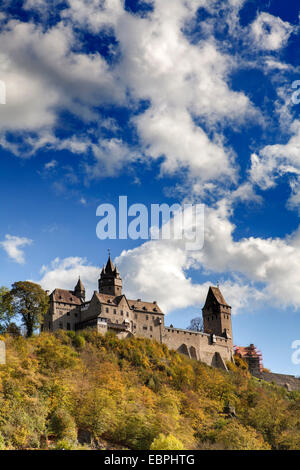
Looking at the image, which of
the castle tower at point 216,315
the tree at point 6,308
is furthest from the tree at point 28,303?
the castle tower at point 216,315

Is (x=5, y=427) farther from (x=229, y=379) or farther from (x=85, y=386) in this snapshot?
(x=229, y=379)

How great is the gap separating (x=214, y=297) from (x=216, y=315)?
4084mm

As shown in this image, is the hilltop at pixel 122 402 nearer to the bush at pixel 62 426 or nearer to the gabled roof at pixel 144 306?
the bush at pixel 62 426

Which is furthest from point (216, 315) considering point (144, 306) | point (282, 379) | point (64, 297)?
point (64, 297)

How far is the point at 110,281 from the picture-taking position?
93.2 metres

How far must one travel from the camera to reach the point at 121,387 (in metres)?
61.7

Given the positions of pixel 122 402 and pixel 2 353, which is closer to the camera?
pixel 122 402

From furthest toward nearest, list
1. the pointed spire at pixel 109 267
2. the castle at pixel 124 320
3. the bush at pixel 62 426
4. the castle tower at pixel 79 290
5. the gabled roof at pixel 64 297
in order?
the pointed spire at pixel 109 267, the castle tower at pixel 79 290, the gabled roof at pixel 64 297, the castle at pixel 124 320, the bush at pixel 62 426

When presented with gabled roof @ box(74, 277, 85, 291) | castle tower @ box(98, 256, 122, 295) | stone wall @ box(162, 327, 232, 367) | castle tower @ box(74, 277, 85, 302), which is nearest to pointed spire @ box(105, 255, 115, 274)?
castle tower @ box(98, 256, 122, 295)

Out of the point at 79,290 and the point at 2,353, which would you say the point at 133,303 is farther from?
the point at 2,353

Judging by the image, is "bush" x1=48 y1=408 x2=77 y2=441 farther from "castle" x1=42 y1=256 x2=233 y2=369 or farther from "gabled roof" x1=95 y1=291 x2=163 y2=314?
"gabled roof" x1=95 y1=291 x2=163 y2=314

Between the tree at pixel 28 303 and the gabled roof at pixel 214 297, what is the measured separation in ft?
150

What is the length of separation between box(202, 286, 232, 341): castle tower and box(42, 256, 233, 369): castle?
19 cm

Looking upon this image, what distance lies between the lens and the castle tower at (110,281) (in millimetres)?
92562
